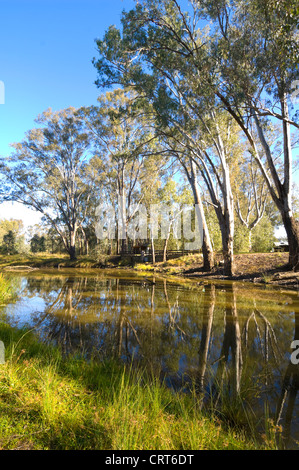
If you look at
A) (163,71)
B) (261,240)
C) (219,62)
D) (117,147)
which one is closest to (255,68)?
(219,62)

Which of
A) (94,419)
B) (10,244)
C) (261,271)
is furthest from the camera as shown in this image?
(10,244)

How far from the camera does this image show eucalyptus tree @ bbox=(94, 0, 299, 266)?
897 centimetres

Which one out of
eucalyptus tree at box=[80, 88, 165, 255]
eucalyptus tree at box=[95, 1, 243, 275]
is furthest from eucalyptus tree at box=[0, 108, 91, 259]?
eucalyptus tree at box=[95, 1, 243, 275]

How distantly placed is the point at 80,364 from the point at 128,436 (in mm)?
1508

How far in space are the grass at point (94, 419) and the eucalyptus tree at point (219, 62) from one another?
8892mm

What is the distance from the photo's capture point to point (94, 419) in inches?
75.5

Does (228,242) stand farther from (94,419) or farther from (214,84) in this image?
(94,419)

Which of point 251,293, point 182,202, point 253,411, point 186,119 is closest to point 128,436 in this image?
point 253,411

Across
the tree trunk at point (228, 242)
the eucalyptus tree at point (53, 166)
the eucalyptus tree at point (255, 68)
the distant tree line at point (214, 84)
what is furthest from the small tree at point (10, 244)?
the eucalyptus tree at point (255, 68)

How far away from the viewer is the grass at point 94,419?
5.71ft

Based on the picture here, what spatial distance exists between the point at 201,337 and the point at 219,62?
1005 centimetres

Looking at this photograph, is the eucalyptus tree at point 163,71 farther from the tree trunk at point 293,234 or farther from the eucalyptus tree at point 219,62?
the tree trunk at point 293,234

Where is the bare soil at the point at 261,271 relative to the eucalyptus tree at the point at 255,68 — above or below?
below

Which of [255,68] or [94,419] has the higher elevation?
[255,68]
